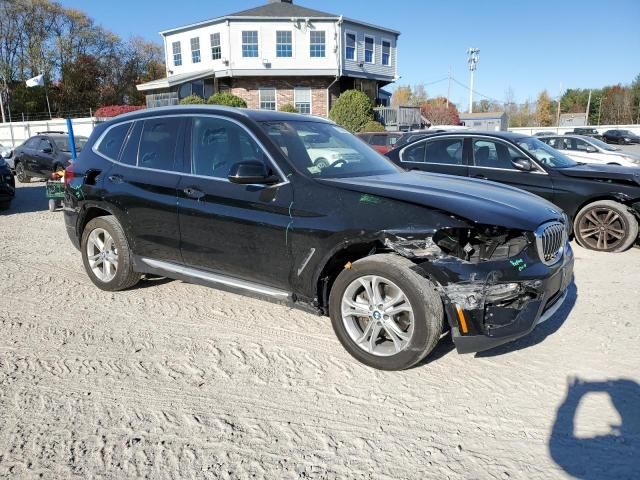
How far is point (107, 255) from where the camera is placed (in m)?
5.16

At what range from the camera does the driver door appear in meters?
7.16

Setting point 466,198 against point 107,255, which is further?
point 107,255

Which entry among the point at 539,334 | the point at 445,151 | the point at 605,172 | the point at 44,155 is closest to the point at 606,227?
the point at 605,172

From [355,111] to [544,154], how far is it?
2116 centimetres

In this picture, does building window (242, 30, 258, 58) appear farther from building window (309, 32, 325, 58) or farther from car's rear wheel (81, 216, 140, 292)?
car's rear wheel (81, 216, 140, 292)

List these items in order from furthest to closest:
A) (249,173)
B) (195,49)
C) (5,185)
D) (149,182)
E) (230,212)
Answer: (195,49) → (5,185) → (149,182) → (230,212) → (249,173)

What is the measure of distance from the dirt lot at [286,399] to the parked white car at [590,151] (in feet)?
37.6

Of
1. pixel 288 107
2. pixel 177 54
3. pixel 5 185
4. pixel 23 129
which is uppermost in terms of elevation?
pixel 177 54

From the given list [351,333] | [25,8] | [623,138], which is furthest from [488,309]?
[25,8]

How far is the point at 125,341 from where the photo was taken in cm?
405

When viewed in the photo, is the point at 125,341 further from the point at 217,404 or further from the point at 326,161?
the point at 326,161

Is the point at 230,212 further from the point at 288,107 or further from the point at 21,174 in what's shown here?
the point at 288,107

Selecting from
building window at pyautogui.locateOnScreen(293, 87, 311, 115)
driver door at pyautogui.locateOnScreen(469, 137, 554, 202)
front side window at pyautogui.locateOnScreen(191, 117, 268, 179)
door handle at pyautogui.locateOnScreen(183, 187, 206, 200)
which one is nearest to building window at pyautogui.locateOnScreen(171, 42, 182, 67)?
building window at pyautogui.locateOnScreen(293, 87, 311, 115)

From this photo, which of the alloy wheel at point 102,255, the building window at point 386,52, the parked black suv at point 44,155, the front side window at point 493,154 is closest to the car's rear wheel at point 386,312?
the alloy wheel at point 102,255
